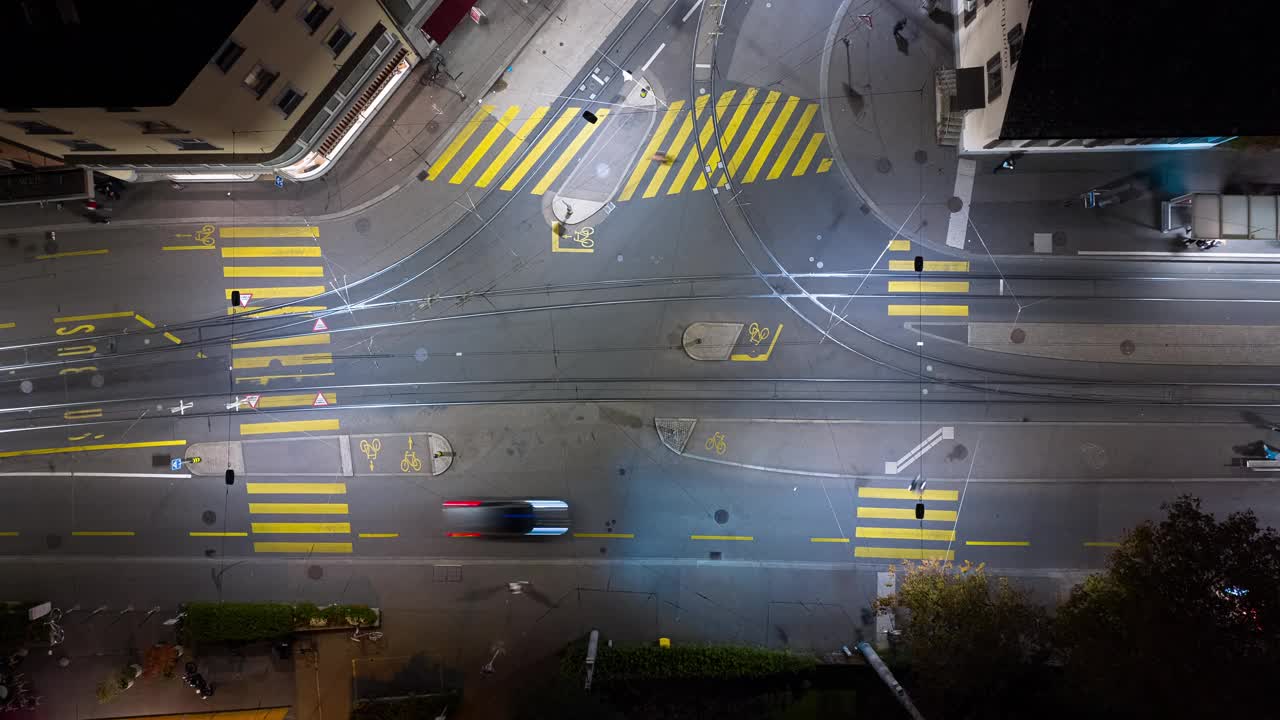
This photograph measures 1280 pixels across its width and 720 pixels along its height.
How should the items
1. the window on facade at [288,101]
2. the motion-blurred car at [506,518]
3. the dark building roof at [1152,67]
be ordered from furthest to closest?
the motion-blurred car at [506,518], the window on facade at [288,101], the dark building roof at [1152,67]

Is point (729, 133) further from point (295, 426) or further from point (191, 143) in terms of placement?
point (295, 426)

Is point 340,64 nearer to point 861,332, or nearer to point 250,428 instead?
point 250,428

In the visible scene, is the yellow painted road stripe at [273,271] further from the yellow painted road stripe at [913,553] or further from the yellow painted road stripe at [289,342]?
the yellow painted road stripe at [913,553]

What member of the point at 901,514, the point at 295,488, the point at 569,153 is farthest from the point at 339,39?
the point at 901,514

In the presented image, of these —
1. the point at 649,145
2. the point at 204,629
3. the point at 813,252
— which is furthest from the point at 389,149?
the point at 204,629

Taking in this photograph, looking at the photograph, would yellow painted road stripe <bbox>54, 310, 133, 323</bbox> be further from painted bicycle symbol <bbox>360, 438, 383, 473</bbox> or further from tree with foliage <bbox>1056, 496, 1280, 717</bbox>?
tree with foliage <bbox>1056, 496, 1280, 717</bbox>

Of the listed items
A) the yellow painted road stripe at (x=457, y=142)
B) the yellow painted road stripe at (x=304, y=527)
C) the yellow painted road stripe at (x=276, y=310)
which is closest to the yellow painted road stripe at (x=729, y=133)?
the yellow painted road stripe at (x=457, y=142)

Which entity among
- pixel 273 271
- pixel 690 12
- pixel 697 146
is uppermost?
pixel 690 12
